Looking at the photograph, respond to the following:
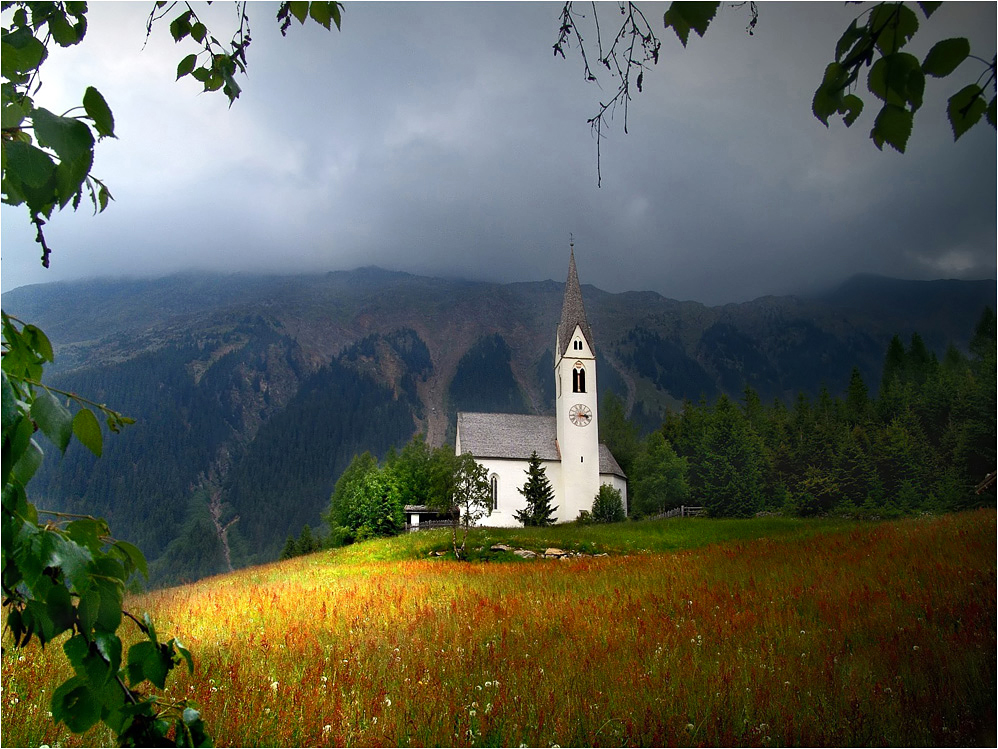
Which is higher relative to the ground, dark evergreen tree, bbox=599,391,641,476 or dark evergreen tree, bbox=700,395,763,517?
dark evergreen tree, bbox=599,391,641,476

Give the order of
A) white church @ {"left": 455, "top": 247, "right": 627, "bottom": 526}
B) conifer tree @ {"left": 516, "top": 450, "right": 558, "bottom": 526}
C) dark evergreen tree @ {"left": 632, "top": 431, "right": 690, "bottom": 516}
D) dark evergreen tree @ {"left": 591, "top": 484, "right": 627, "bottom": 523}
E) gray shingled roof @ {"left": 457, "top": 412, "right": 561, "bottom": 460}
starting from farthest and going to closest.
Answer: gray shingled roof @ {"left": 457, "top": 412, "right": 561, "bottom": 460}, white church @ {"left": 455, "top": 247, "right": 627, "bottom": 526}, dark evergreen tree @ {"left": 632, "top": 431, "right": 690, "bottom": 516}, conifer tree @ {"left": 516, "top": 450, "right": 558, "bottom": 526}, dark evergreen tree @ {"left": 591, "top": 484, "right": 627, "bottom": 523}

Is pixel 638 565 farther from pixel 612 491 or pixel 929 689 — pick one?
pixel 612 491

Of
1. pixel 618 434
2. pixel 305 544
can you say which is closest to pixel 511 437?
pixel 305 544

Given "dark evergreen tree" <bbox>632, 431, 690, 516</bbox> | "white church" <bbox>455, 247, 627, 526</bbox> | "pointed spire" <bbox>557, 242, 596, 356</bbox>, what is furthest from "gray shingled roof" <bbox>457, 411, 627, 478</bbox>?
"pointed spire" <bbox>557, 242, 596, 356</bbox>

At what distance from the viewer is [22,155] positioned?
1380 millimetres

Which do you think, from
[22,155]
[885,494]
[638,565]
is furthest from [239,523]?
[22,155]

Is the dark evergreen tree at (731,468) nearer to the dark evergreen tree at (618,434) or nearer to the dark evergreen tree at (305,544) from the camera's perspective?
the dark evergreen tree at (618,434)

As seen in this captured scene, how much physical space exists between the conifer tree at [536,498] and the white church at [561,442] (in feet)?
6.00

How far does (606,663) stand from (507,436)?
1939 inches

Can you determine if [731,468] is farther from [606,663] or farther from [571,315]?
[606,663]

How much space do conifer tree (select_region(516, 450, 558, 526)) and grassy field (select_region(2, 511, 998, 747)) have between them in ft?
124

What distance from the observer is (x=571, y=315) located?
57781 millimetres

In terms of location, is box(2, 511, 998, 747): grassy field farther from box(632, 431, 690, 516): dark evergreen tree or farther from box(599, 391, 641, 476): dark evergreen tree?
box(599, 391, 641, 476): dark evergreen tree

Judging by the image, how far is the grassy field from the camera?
455 cm
